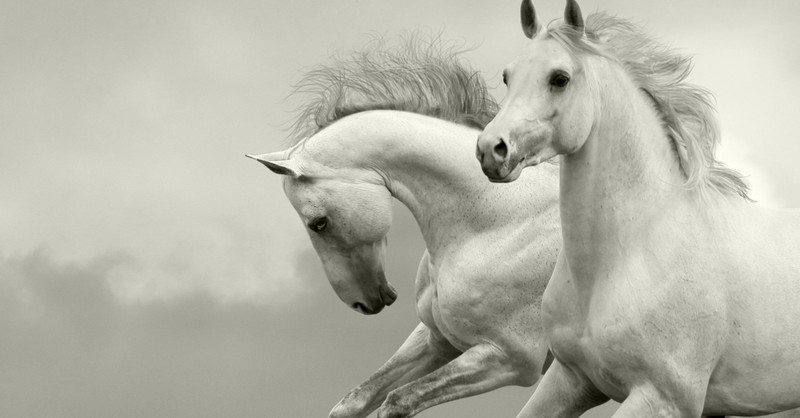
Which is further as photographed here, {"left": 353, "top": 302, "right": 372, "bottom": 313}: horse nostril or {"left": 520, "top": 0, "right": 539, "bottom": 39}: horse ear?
{"left": 353, "top": 302, "right": 372, "bottom": 313}: horse nostril

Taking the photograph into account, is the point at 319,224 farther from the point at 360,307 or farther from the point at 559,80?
the point at 559,80

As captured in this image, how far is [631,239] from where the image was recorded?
6082 mm

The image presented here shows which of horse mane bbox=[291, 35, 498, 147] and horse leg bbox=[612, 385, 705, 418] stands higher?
horse mane bbox=[291, 35, 498, 147]

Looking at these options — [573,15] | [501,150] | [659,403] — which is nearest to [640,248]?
[659,403]

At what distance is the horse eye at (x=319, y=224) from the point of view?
25.5 ft

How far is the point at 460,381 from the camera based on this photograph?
7.36 metres

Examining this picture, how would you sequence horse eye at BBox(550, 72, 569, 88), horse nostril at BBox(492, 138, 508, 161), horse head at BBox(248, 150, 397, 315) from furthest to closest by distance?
1. horse head at BBox(248, 150, 397, 315)
2. horse eye at BBox(550, 72, 569, 88)
3. horse nostril at BBox(492, 138, 508, 161)

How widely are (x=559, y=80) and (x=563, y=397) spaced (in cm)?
156

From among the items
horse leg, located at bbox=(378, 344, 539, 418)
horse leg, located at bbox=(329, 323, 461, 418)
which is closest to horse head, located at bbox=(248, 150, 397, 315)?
horse leg, located at bbox=(329, 323, 461, 418)

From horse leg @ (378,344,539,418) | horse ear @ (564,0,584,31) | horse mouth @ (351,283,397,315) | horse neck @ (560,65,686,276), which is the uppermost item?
horse ear @ (564,0,584,31)

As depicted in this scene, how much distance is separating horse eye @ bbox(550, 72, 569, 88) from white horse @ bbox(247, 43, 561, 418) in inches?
74.0

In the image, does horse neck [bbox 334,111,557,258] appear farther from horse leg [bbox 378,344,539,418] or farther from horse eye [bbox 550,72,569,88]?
horse eye [bbox 550,72,569,88]

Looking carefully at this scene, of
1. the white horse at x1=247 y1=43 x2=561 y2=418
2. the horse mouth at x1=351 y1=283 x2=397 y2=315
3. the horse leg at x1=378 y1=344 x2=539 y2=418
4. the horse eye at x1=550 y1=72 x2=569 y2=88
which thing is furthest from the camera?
the horse mouth at x1=351 y1=283 x2=397 y2=315

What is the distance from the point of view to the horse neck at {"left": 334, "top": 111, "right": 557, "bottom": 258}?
7645mm
